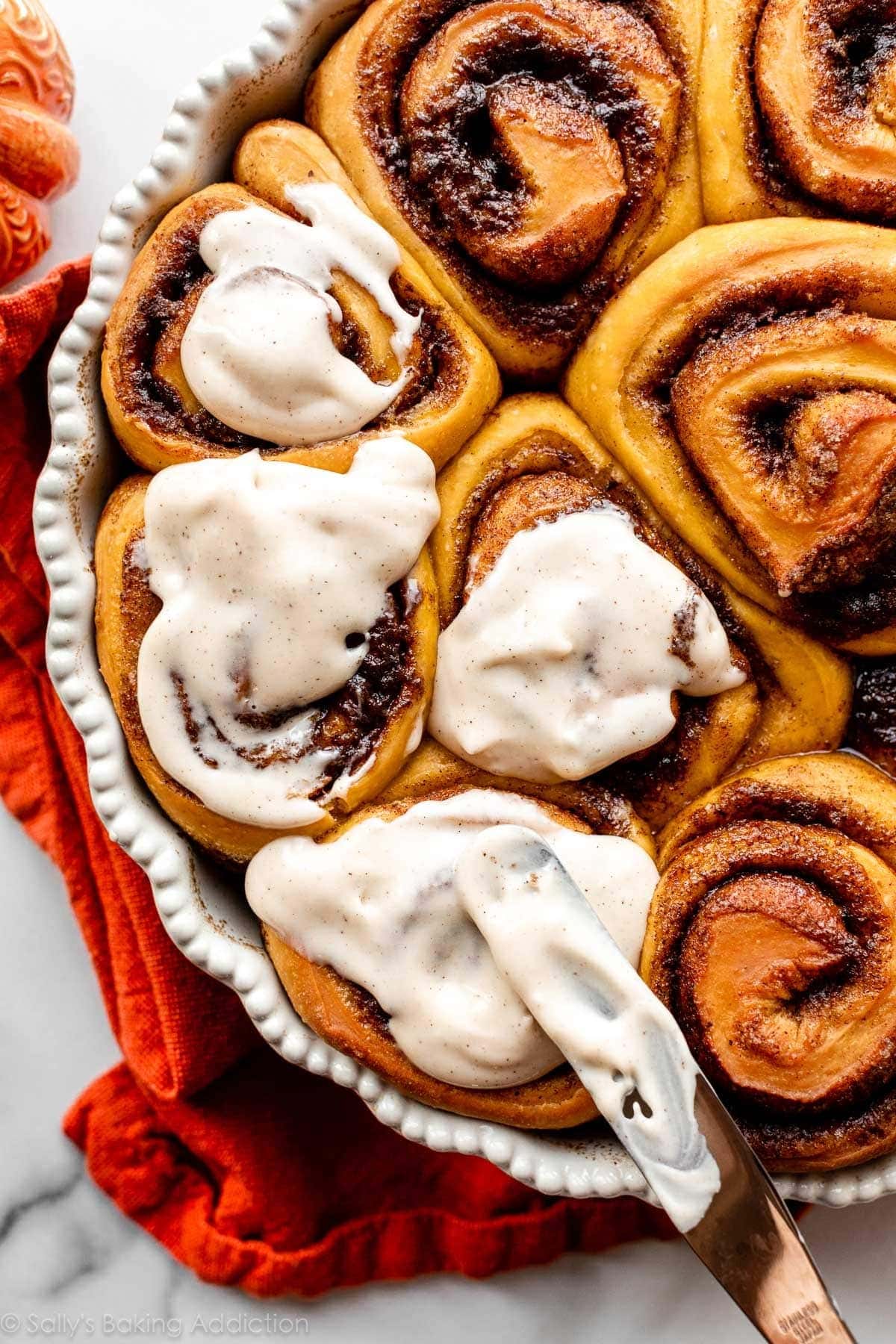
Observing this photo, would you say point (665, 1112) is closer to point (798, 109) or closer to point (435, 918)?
point (435, 918)

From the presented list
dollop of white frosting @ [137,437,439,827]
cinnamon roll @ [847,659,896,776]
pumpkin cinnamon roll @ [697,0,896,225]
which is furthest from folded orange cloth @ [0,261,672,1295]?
pumpkin cinnamon roll @ [697,0,896,225]

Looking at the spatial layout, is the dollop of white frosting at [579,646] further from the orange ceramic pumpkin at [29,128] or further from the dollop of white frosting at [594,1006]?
the orange ceramic pumpkin at [29,128]

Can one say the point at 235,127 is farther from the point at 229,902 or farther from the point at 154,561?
the point at 229,902

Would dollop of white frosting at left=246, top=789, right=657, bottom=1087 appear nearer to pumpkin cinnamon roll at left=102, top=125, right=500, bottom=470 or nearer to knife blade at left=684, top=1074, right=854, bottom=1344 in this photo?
knife blade at left=684, top=1074, right=854, bottom=1344

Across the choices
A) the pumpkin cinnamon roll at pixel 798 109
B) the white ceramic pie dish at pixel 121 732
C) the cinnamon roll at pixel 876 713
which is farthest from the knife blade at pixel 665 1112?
the pumpkin cinnamon roll at pixel 798 109

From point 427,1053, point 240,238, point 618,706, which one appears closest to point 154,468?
point 240,238
